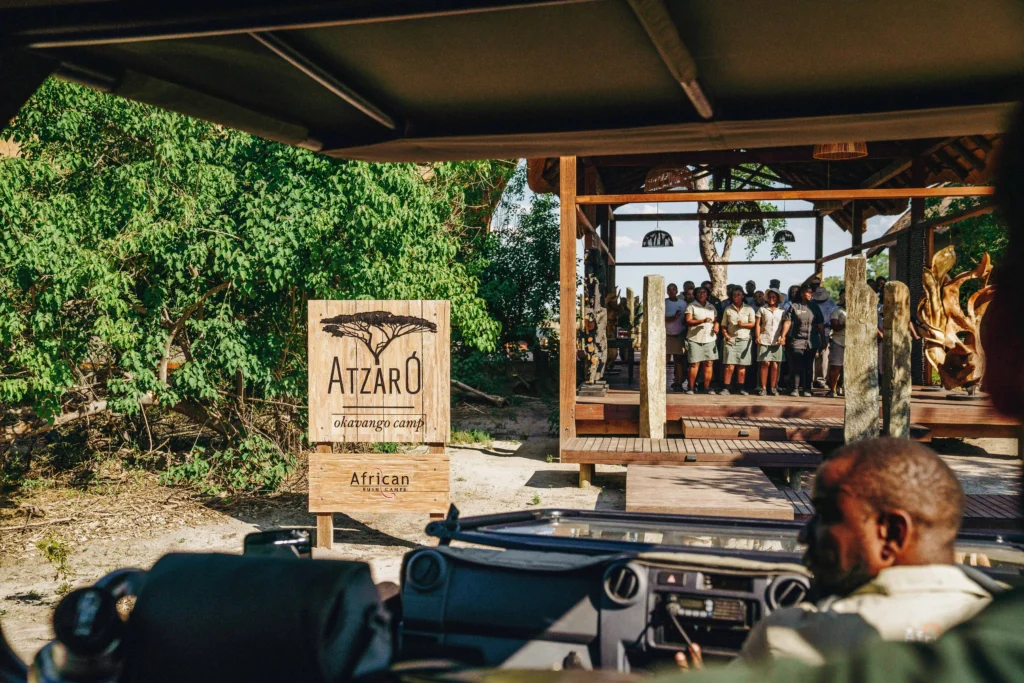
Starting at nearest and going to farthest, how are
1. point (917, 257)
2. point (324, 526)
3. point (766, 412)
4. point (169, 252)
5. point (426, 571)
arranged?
1. point (426, 571)
2. point (324, 526)
3. point (169, 252)
4. point (766, 412)
5. point (917, 257)

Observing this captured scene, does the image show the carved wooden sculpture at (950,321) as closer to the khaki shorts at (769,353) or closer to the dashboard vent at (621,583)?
the khaki shorts at (769,353)

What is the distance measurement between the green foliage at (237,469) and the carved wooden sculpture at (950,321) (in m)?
8.49

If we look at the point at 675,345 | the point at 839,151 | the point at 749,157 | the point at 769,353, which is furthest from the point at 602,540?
the point at 749,157

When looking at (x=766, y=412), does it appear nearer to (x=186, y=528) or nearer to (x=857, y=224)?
(x=186, y=528)

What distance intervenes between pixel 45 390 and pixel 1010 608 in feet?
29.2

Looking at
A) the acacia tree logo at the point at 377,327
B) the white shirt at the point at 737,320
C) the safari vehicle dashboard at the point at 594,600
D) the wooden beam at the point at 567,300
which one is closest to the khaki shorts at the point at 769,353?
the white shirt at the point at 737,320

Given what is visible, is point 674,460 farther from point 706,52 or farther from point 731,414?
point 706,52

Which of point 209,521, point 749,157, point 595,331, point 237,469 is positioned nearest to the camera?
point 209,521

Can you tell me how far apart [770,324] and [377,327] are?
729 cm

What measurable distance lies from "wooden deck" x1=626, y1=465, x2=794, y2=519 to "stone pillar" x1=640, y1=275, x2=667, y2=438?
5.75 feet

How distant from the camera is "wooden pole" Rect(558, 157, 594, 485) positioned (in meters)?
11.2

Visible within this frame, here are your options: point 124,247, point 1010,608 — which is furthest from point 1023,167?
point 124,247

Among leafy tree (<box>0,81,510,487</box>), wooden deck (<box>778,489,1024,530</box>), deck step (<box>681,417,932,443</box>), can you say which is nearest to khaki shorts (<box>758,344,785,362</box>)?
deck step (<box>681,417,932,443</box>)

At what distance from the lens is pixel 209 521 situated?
29.1 ft
